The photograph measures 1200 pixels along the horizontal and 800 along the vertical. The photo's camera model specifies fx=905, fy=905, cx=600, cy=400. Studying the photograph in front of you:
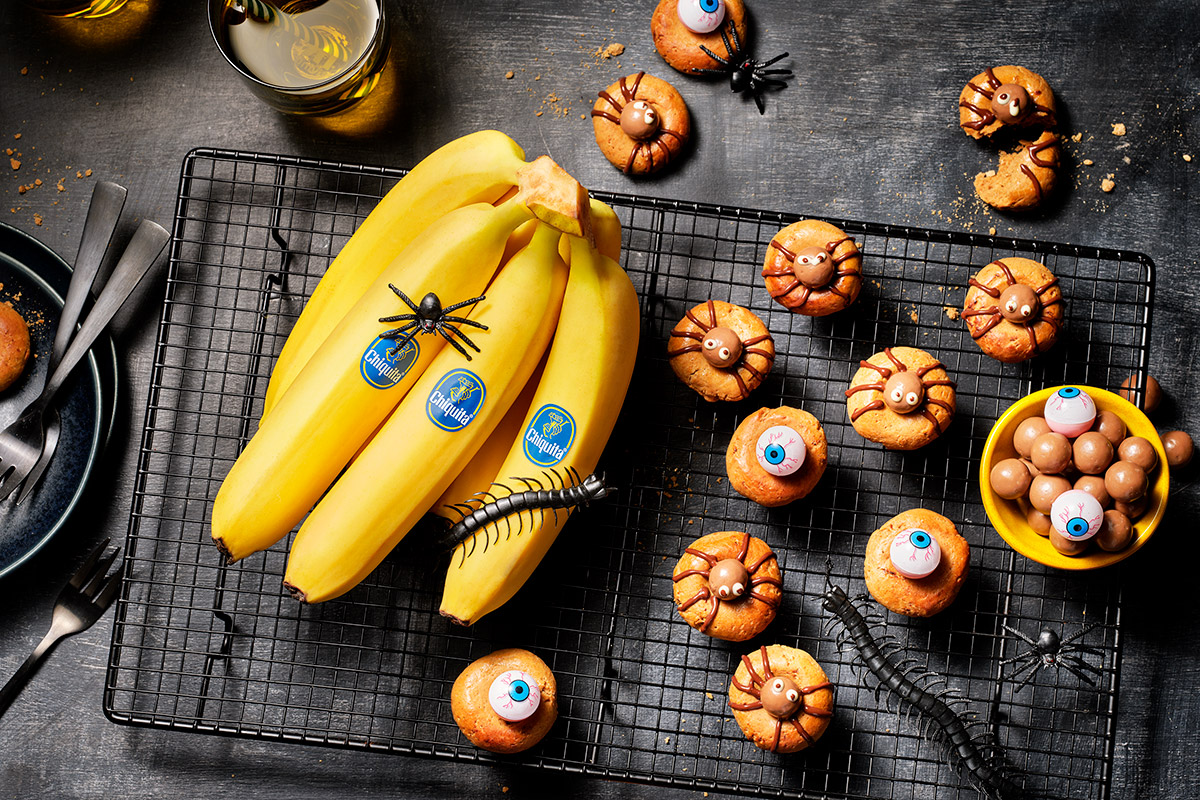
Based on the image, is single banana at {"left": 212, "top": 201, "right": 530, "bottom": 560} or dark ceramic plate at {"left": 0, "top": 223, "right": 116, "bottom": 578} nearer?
single banana at {"left": 212, "top": 201, "right": 530, "bottom": 560}

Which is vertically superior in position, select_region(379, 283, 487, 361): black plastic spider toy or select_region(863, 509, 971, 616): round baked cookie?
select_region(379, 283, 487, 361): black plastic spider toy

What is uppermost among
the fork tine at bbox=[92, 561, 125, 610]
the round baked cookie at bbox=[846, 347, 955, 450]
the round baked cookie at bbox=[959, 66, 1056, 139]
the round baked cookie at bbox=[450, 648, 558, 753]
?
the round baked cookie at bbox=[959, 66, 1056, 139]

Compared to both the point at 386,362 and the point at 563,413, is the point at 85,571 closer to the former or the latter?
the point at 386,362

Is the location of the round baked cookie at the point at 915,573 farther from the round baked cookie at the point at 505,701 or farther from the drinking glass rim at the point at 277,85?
the drinking glass rim at the point at 277,85

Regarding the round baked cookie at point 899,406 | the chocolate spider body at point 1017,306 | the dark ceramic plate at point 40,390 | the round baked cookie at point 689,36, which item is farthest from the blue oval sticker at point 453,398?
the chocolate spider body at point 1017,306

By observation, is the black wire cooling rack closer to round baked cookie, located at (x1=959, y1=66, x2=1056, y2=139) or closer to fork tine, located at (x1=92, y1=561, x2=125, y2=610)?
fork tine, located at (x1=92, y1=561, x2=125, y2=610)

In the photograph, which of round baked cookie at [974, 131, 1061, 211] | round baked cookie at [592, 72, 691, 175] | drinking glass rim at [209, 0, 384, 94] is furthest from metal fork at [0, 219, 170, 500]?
round baked cookie at [974, 131, 1061, 211]

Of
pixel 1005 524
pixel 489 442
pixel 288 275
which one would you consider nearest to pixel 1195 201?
pixel 1005 524

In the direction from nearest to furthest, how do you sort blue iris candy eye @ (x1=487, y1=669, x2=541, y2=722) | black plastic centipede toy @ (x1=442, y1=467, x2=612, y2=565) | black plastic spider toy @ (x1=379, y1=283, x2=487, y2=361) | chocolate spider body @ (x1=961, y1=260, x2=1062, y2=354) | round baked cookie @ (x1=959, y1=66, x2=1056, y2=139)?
1. black plastic spider toy @ (x1=379, y1=283, x2=487, y2=361)
2. black plastic centipede toy @ (x1=442, y1=467, x2=612, y2=565)
3. blue iris candy eye @ (x1=487, y1=669, x2=541, y2=722)
4. chocolate spider body @ (x1=961, y1=260, x2=1062, y2=354)
5. round baked cookie @ (x1=959, y1=66, x2=1056, y2=139)
